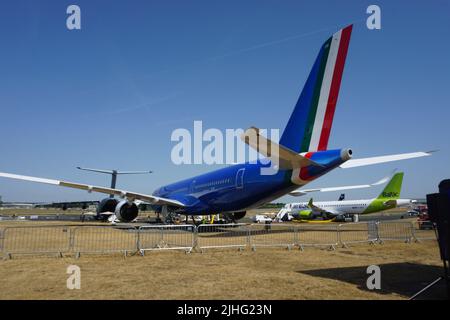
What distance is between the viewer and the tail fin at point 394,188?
4016cm

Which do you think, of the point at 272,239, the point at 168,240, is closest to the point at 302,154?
the point at 272,239

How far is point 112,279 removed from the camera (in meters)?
8.52

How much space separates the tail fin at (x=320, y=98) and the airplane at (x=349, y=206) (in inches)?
1066

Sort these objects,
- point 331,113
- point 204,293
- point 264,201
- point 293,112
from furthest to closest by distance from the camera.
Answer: point 264,201, point 293,112, point 331,113, point 204,293

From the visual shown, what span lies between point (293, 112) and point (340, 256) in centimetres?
846

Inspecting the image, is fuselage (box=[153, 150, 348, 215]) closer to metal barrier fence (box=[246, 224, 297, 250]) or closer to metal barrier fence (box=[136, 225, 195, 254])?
metal barrier fence (box=[246, 224, 297, 250])

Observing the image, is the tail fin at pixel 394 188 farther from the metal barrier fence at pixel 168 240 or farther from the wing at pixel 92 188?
the metal barrier fence at pixel 168 240

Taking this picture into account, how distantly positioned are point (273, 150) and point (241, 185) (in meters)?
8.86

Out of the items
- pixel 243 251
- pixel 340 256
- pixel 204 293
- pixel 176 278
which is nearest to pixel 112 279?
pixel 176 278

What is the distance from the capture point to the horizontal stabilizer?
10461 millimetres

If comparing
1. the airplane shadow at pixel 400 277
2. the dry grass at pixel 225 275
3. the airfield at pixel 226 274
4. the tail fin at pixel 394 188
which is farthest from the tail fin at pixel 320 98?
the tail fin at pixel 394 188

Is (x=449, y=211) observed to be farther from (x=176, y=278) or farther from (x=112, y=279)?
(x=112, y=279)

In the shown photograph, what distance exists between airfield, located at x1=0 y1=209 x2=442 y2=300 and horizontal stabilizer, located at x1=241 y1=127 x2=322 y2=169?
381cm
